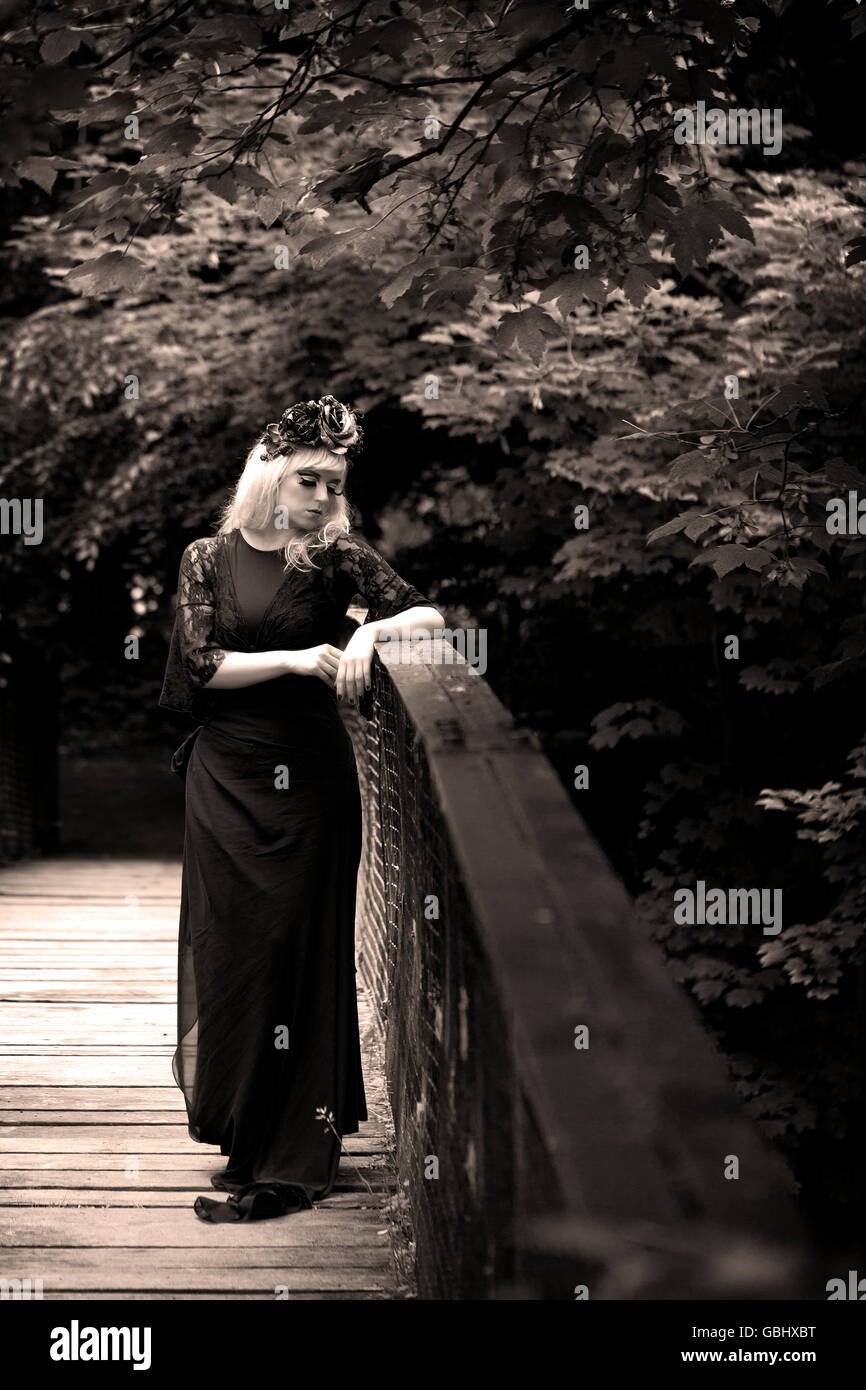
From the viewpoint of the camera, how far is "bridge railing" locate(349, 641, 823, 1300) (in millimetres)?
A: 1485

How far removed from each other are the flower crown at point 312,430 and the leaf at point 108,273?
0.66 metres

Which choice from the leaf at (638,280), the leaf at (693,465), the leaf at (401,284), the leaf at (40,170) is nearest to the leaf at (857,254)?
the leaf at (638,280)

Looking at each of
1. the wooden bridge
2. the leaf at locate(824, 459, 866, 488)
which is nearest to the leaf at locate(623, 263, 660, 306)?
the leaf at locate(824, 459, 866, 488)

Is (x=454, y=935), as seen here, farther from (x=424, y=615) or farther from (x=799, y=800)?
(x=799, y=800)

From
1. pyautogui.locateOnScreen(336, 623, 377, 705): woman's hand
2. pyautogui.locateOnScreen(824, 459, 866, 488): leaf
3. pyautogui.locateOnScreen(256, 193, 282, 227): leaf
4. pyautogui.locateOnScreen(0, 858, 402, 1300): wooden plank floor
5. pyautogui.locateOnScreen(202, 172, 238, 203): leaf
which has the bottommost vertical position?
pyautogui.locateOnScreen(0, 858, 402, 1300): wooden plank floor

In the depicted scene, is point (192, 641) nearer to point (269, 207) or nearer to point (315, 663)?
point (315, 663)

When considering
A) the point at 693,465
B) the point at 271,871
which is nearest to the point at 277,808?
the point at 271,871

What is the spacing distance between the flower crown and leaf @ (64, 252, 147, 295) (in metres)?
0.66

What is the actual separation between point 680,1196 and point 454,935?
3.64ft

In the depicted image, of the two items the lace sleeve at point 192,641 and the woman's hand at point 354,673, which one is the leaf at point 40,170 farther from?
the woman's hand at point 354,673

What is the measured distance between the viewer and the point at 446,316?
8.88 m

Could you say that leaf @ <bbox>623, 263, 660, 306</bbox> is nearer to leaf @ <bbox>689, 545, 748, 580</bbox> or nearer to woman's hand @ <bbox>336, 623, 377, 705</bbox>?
leaf @ <bbox>689, 545, 748, 580</bbox>

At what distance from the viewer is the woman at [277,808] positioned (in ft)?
11.3
